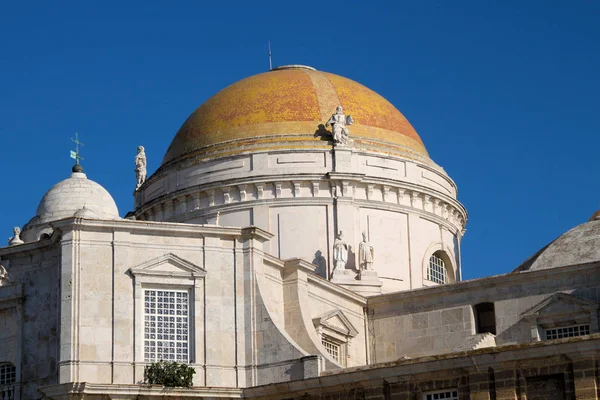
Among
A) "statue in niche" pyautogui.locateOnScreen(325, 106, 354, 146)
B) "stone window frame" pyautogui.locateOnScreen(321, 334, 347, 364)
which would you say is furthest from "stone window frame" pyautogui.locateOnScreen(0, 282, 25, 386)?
"statue in niche" pyautogui.locateOnScreen(325, 106, 354, 146)

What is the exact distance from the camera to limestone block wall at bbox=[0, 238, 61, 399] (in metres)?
51.9

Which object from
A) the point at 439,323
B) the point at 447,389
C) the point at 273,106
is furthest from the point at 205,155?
the point at 447,389

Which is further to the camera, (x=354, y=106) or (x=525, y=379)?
(x=354, y=106)

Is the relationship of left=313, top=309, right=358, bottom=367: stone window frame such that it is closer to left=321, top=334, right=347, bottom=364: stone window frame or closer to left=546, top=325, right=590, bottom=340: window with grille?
left=321, top=334, right=347, bottom=364: stone window frame

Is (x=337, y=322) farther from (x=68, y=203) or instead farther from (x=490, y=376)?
(x=490, y=376)

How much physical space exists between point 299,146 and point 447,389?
859 inches

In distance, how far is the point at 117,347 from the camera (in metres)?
50.9

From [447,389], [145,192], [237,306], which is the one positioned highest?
[145,192]

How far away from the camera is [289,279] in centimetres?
5609

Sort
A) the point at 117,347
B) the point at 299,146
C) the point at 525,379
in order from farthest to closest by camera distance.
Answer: the point at 299,146, the point at 117,347, the point at 525,379

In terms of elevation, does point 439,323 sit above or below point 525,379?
above

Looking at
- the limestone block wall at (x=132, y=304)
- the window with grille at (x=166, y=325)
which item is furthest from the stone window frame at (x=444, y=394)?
the window with grille at (x=166, y=325)

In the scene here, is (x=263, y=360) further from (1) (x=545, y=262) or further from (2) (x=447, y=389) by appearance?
(1) (x=545, y=262)

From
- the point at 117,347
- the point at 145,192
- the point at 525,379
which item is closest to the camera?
the point at 525,379
